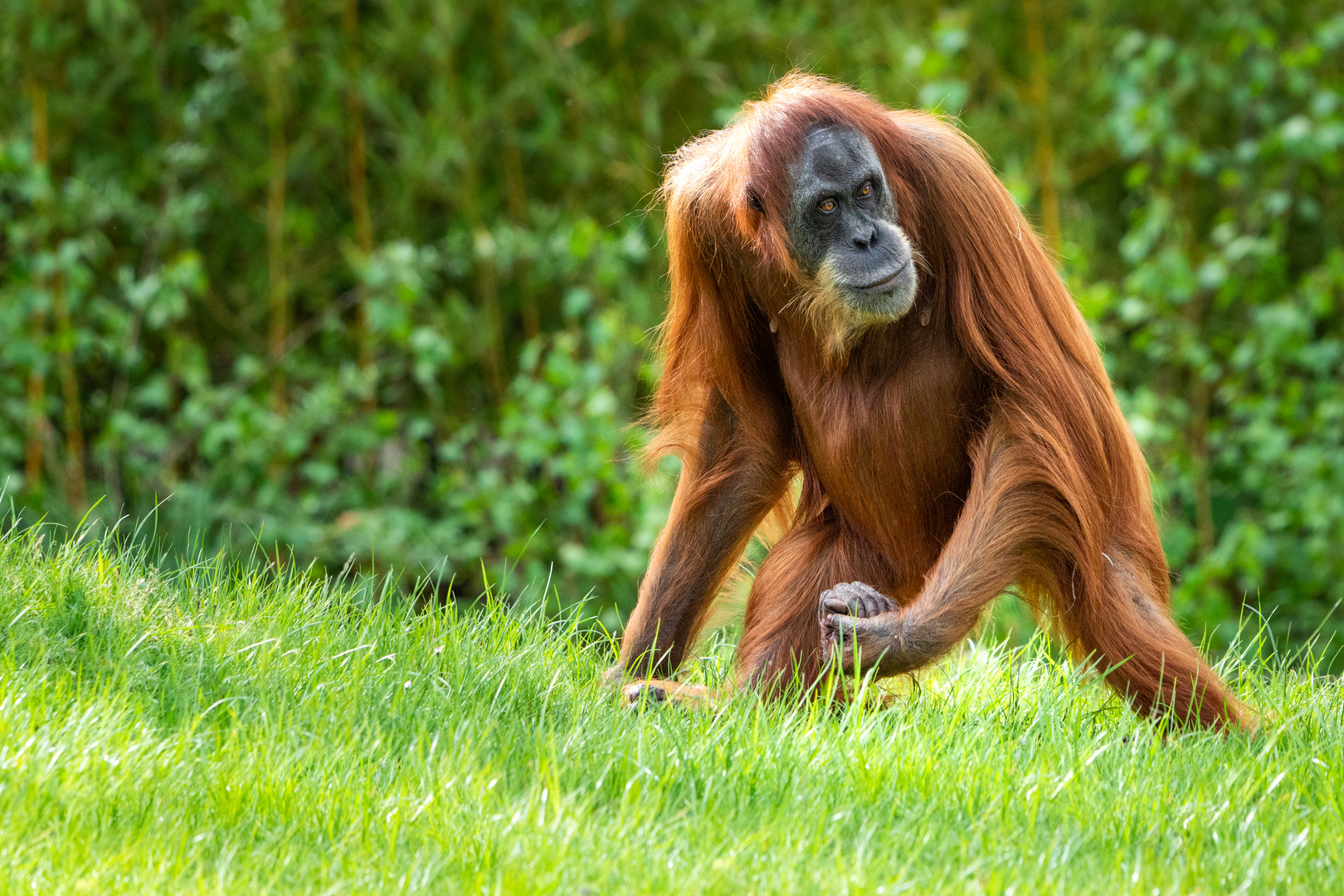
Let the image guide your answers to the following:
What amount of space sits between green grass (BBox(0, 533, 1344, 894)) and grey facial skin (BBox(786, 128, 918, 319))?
0.88 meters

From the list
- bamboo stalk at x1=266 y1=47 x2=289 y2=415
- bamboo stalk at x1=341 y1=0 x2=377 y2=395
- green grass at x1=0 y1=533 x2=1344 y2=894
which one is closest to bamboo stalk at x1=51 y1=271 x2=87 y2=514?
bamboo stalk at x1=266 y1=47 x2=289 y2=415

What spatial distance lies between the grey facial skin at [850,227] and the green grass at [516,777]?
0.88m

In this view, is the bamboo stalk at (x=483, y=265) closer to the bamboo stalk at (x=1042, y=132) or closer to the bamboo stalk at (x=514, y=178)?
the bamboo stalk at (x=514, y=178)

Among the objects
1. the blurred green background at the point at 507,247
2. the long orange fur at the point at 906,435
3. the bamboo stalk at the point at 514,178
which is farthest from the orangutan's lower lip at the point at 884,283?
the bamboo stalk at the point at 514,178

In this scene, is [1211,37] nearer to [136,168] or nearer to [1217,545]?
[1217,545]

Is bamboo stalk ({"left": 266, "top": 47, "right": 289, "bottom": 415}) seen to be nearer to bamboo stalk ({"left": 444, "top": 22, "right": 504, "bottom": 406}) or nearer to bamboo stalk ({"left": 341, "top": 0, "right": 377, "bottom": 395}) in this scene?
bamboo stalk ({"left": 341, "top": 0, "right": 377, "bottom": 395})

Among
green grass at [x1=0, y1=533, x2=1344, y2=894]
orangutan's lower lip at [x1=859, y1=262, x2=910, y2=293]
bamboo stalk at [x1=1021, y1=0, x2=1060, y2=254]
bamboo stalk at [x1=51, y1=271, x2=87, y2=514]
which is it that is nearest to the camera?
green grass at [x1=0, y1=533, x2=1344, y2=894]

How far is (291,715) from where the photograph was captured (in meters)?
2.68

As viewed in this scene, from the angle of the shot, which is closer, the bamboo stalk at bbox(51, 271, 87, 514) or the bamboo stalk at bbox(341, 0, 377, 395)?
the bamboo stalk at bbox(51, 271, 87, 514)

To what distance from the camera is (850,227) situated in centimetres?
318

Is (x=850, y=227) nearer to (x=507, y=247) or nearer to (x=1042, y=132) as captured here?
(x=507, y=247)

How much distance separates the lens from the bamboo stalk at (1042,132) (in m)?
6.91

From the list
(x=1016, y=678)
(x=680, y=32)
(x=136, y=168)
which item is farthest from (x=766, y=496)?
(x=136, y=168)

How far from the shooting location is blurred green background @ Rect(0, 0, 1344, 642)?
6332 mm
